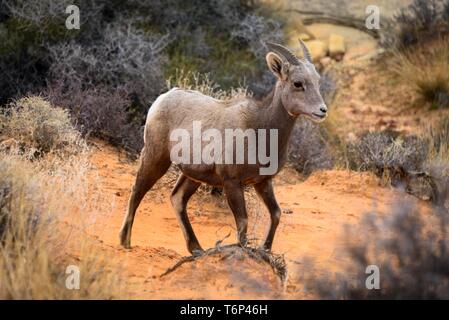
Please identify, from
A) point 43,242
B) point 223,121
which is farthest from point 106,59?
point 43,242

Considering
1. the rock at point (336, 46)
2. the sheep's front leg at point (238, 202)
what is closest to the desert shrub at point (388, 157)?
the sheep's front leg at point (238, 202)

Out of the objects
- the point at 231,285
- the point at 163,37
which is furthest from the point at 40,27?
the point at 231,285

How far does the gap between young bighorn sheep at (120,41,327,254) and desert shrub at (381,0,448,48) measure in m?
11.8

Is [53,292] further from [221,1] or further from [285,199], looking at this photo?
[221,1]

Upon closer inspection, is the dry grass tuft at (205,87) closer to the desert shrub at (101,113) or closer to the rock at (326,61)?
the desert shrub at (101,113)

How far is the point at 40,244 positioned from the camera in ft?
20.7

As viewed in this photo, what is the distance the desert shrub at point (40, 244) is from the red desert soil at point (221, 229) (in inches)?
10.5

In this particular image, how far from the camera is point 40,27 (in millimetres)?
14375

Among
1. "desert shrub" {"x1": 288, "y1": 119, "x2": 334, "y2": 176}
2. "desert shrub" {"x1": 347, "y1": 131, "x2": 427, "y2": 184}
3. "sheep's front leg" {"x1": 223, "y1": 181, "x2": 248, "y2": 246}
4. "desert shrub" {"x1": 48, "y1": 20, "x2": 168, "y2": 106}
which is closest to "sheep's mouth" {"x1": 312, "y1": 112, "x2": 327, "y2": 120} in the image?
"sheep's front leg" {"x1": 223, "y1": 181, "x2": 248, "y2": 246}

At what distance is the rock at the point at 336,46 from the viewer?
70.4 feet

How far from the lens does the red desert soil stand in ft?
22.3

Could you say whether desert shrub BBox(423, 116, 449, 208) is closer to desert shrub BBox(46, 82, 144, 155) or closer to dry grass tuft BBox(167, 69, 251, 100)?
dry grass tuft BBox(167, 69, 251, 100)

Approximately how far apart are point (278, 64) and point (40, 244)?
3.29 metres

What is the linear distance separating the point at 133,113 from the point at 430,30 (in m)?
8.70
